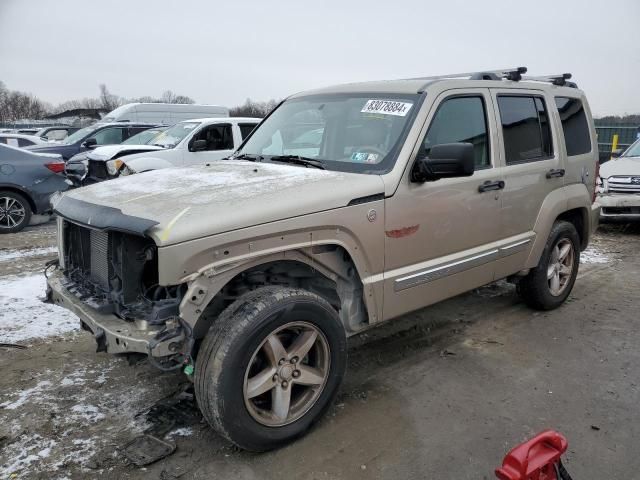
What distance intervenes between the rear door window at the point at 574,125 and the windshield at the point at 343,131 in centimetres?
209

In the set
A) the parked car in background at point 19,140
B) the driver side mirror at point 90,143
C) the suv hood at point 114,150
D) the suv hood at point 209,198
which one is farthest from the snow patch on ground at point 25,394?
the parked car in background at point 19,140

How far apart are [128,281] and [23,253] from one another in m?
5.53

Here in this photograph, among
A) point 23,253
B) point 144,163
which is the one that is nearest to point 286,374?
point 23,253

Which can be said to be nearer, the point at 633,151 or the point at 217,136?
the point at 633,151

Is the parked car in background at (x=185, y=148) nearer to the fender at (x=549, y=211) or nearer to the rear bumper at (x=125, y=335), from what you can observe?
the fender at (x=549, y=211)

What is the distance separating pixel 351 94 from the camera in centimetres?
394

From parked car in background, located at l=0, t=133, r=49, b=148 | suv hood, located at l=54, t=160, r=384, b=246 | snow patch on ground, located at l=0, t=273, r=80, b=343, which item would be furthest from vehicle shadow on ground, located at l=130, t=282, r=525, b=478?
parked car in background, located at l=0, t=133, r=49, b=148

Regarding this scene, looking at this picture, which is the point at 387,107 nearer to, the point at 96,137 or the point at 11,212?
the point at 11,212

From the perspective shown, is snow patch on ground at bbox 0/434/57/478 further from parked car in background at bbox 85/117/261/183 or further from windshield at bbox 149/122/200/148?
windshield at bbox 149/122/200/148

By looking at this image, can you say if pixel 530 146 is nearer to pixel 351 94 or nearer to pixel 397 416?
pixel 351 94

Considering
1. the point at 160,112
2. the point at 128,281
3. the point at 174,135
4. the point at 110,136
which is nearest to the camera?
the point at 128,281

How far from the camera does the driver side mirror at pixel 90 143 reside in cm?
1311

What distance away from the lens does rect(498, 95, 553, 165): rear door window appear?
420cm

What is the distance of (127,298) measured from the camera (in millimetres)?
2762
